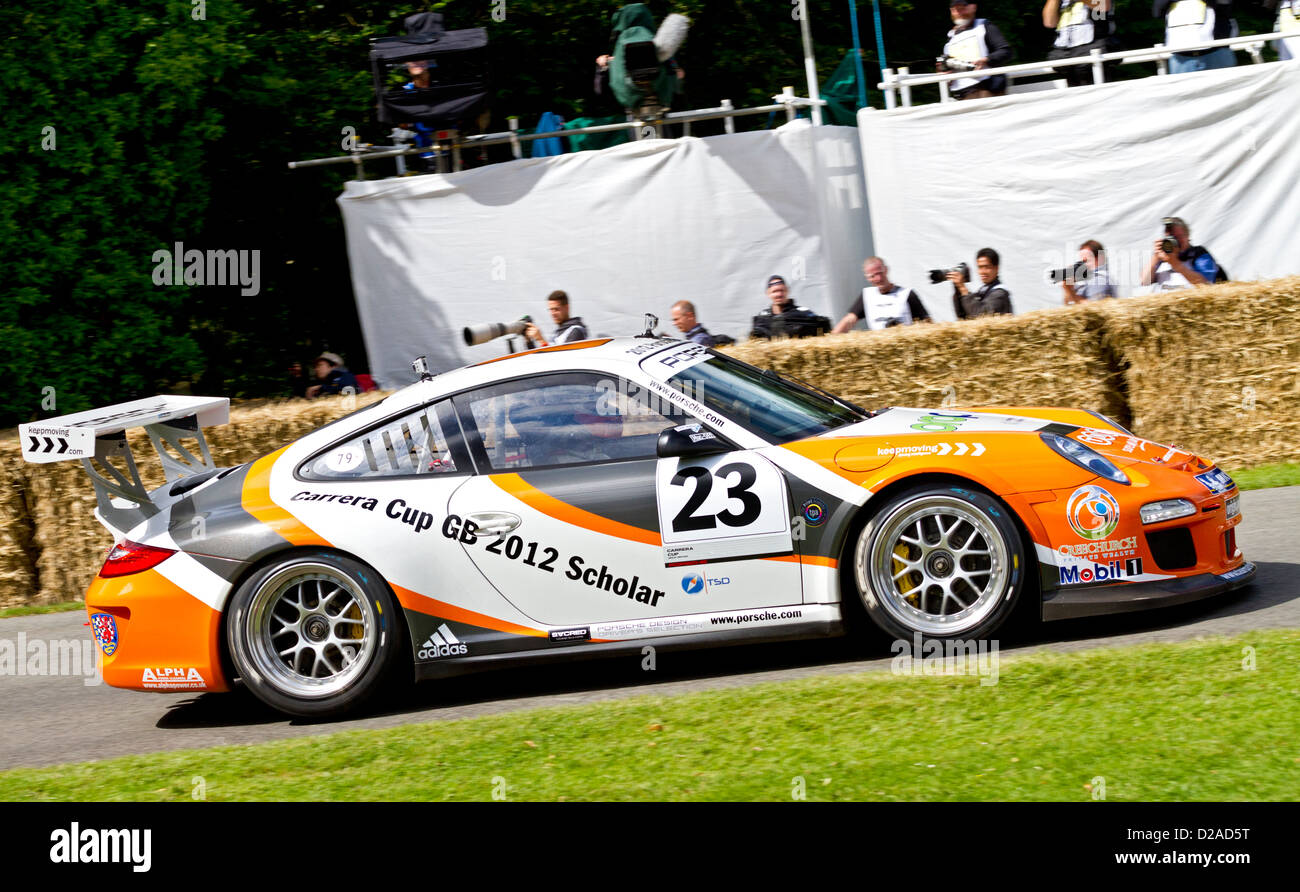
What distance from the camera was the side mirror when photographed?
240 inches

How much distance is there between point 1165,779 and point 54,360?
12.8m

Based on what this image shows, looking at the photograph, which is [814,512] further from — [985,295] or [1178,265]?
[1178,265]

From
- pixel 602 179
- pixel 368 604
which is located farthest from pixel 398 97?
pixel 368 604

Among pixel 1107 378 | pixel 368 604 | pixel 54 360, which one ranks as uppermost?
pixel 54 360

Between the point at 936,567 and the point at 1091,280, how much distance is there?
6220 millimetres

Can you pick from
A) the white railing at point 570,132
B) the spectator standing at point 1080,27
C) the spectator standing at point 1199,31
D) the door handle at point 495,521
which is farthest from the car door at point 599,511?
the spectator standing at point 1199,31

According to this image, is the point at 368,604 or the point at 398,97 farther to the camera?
the point at 398,97

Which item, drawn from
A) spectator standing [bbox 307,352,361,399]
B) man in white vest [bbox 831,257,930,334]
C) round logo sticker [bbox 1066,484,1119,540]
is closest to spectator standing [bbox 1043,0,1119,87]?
man in white vest [bbox 831,257,930,334]

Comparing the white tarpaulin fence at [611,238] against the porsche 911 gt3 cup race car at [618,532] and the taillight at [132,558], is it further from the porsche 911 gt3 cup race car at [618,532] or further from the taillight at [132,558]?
the taillight at [132,558]

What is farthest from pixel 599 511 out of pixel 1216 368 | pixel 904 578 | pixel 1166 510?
pixel 1216 368

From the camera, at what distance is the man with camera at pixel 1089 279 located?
1130 cm
